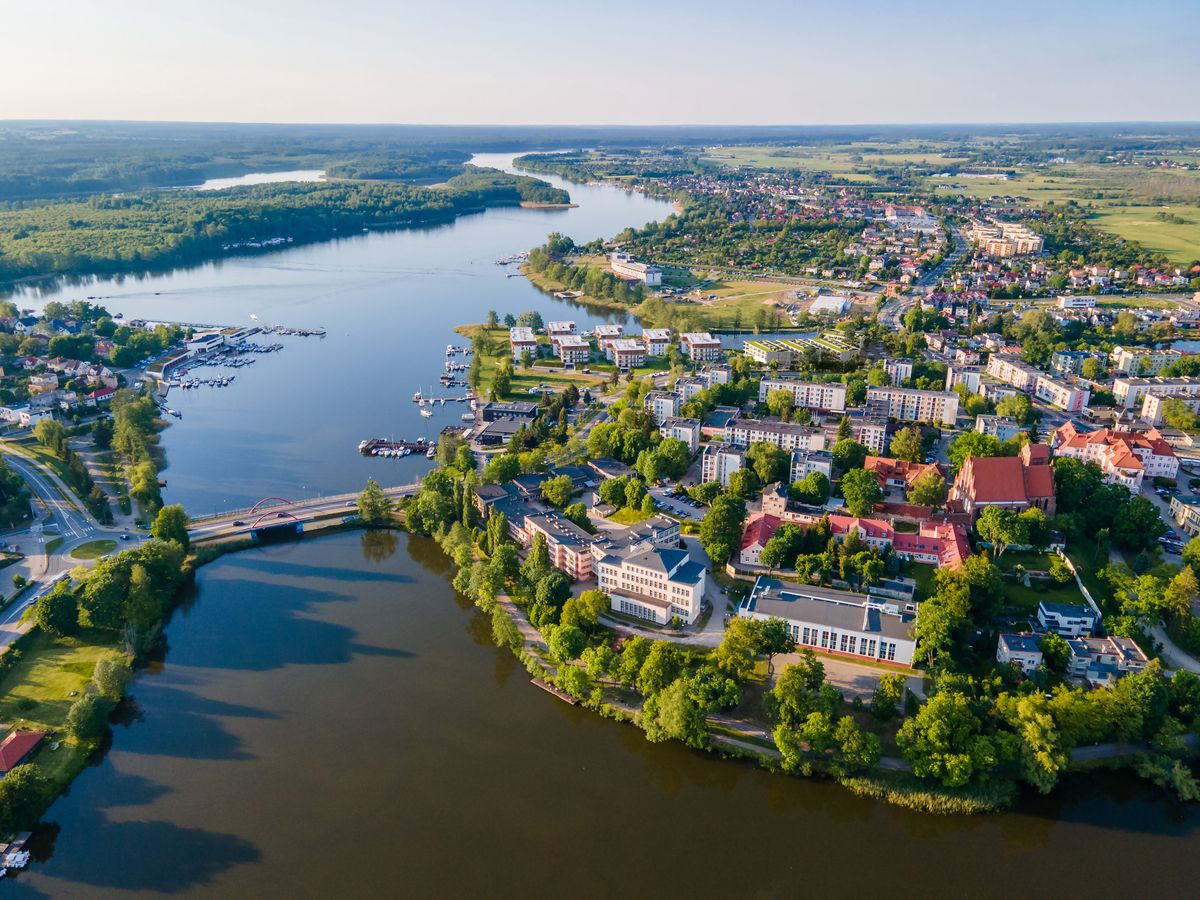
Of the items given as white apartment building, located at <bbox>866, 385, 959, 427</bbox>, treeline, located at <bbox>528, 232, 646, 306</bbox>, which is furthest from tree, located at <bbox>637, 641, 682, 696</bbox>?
treeline, located at <bbox>528, 232, 646, 306</bbox>

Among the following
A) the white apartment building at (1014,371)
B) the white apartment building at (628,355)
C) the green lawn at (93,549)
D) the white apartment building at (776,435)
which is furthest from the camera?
the white apartment building at (628,355)

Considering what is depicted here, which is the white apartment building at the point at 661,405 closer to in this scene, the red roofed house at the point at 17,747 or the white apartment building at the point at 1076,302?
the red roofed house at the point at 17,747

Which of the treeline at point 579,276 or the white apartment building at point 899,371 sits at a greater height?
the treeline at point 579,276

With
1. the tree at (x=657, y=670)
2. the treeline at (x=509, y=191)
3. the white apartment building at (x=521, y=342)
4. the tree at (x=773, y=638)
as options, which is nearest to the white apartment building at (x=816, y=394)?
the white apartment building at (x=521, y=342)

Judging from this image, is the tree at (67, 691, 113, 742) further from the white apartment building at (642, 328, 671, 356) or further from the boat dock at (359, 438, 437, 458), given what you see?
the white apartment building at (642, 328, 671, 356)

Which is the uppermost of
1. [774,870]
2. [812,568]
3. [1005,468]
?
[1005,468]

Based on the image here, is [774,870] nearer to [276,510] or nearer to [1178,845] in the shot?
[1178,845]

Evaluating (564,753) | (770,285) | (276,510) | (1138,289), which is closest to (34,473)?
(276,510)
